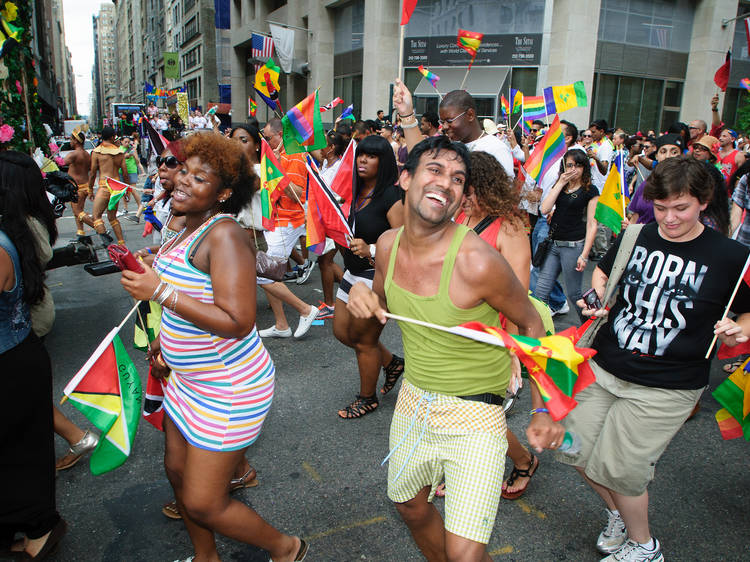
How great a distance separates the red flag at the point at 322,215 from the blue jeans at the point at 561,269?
2609mm

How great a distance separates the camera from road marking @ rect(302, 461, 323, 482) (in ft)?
11.1

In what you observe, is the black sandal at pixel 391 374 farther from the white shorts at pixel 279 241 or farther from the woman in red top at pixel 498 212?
the white shorts at pixel 279 241

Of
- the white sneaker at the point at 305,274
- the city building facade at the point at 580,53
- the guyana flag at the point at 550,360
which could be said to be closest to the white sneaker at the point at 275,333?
the white sneaker at the point at 305,274

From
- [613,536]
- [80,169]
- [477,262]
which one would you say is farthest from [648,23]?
[477,262]

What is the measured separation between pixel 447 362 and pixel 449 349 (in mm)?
51

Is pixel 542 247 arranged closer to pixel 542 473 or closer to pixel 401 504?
pixel 542 473

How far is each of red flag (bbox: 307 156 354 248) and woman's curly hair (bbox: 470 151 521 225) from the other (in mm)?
1516

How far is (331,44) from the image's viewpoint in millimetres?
30469

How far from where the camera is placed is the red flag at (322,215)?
4277 millimetres

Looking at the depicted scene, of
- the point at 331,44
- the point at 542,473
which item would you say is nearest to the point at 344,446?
the point at 542,473

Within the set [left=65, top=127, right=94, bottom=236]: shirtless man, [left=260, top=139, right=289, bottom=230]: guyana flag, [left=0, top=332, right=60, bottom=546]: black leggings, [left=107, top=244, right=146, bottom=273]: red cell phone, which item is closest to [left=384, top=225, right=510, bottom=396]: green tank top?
[left=107, top=244, right=146, bottom=273]: red cell phone

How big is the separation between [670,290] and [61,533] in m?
3.09

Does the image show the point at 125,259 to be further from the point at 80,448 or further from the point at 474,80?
the point at 474,80

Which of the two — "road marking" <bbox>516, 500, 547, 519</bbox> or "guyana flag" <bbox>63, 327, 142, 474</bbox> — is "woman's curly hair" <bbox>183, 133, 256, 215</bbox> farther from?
"road marking" <bbox>516, 500, 547, 519</bbox>
